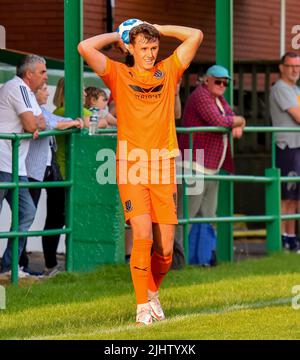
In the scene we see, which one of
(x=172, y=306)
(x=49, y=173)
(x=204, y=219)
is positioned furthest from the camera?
(x=204, y=219)

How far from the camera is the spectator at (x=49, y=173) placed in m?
13.0

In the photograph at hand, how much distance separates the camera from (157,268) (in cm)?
995

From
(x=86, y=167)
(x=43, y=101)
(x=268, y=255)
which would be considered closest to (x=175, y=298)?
(x=86, y=167)

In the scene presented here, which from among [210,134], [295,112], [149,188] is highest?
[295,112]

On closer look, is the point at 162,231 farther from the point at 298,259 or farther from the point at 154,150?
the point at 298,259

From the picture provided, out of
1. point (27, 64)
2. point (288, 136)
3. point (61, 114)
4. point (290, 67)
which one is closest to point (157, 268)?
point (27, 64)

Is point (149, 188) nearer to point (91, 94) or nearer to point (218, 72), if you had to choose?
point (91, 94)

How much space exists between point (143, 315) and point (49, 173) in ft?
13.1

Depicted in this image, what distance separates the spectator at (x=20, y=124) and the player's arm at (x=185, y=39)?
283 centimetres

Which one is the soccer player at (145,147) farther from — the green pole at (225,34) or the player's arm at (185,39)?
the green pole at (225,34)

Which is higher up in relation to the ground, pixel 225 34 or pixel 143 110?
pixel 225 34

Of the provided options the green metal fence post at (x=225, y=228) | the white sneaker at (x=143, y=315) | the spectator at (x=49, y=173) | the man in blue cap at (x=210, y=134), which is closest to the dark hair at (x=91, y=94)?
the spectator at (x=49, y=173)

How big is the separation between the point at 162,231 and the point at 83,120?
3628 millimetres
